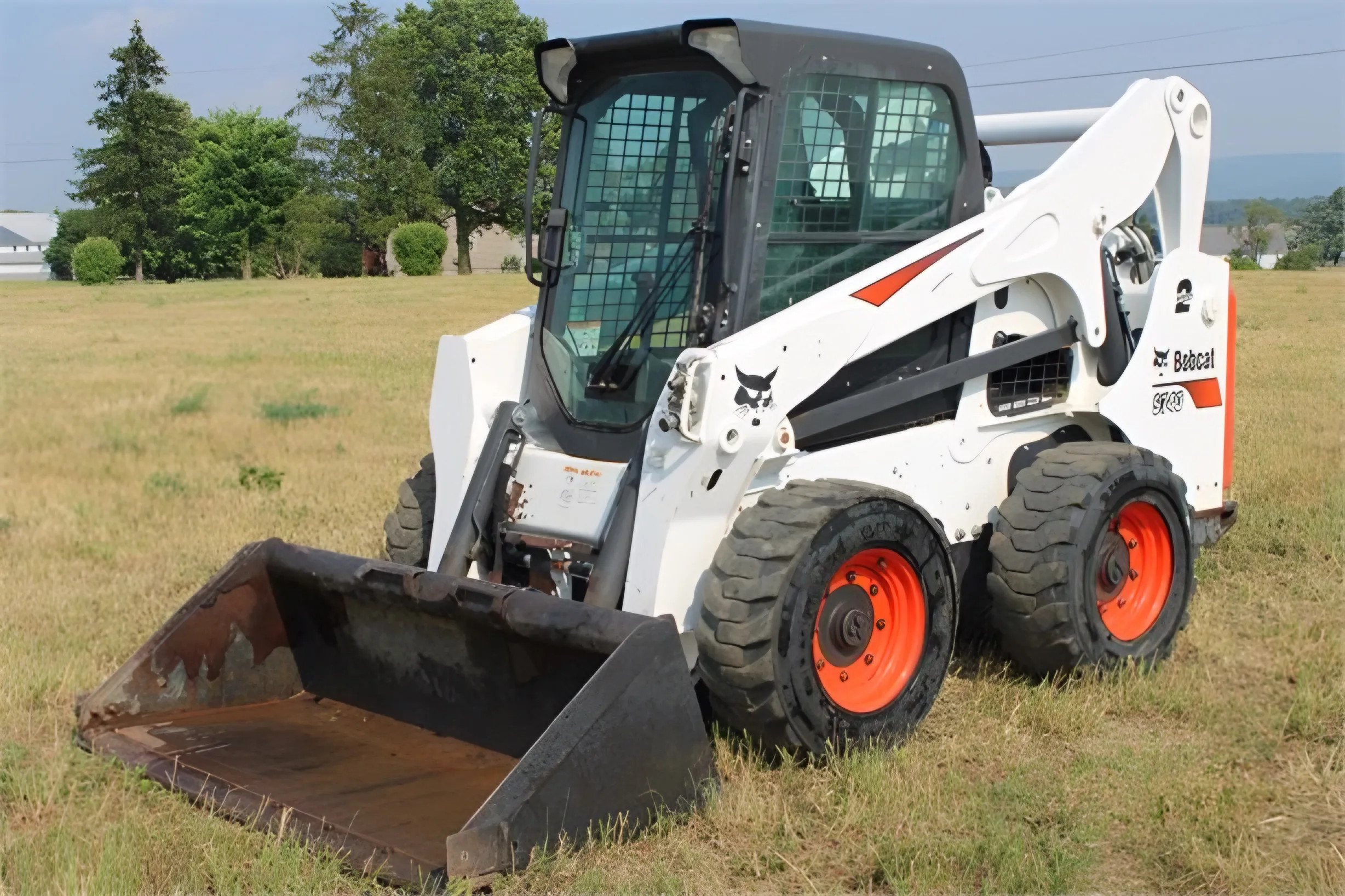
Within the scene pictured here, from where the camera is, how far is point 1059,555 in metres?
5.40

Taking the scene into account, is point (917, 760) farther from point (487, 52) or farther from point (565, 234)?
point (487, 52)

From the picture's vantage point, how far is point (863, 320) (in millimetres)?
5156

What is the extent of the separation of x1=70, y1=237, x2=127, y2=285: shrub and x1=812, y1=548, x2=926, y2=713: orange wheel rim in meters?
49.2

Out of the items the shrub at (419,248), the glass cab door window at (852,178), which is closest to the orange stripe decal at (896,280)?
the glass cab door window at (852,178)

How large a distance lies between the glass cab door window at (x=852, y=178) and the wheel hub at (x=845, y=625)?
1108 millimetres

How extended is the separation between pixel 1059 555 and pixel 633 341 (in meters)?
1.83

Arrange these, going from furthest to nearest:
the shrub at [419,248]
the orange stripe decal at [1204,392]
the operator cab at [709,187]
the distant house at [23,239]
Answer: the distant house at [23,239] < the shrub at [419,248] < the orange stripe decal at [1204,392] < the operator cab at [709,187]

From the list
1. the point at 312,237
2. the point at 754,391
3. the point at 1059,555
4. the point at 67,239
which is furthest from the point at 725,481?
the point at 67,239

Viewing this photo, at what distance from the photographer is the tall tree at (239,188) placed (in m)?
57.2

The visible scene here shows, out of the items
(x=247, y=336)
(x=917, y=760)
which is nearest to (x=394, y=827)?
(x=917, y=760)

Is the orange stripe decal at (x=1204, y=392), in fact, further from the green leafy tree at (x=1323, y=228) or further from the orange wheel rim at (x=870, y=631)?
the green leafy tree at (x=1323, y=228)

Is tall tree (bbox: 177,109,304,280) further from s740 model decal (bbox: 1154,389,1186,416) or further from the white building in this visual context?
s740 model decal (bbox: 1154,389,1186,416)

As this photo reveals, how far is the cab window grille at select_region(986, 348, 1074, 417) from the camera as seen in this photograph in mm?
5910

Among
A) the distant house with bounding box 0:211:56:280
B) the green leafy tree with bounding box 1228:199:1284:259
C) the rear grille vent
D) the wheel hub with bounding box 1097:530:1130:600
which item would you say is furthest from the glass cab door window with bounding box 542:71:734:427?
the distant house with bounding box 0:211:56:280
